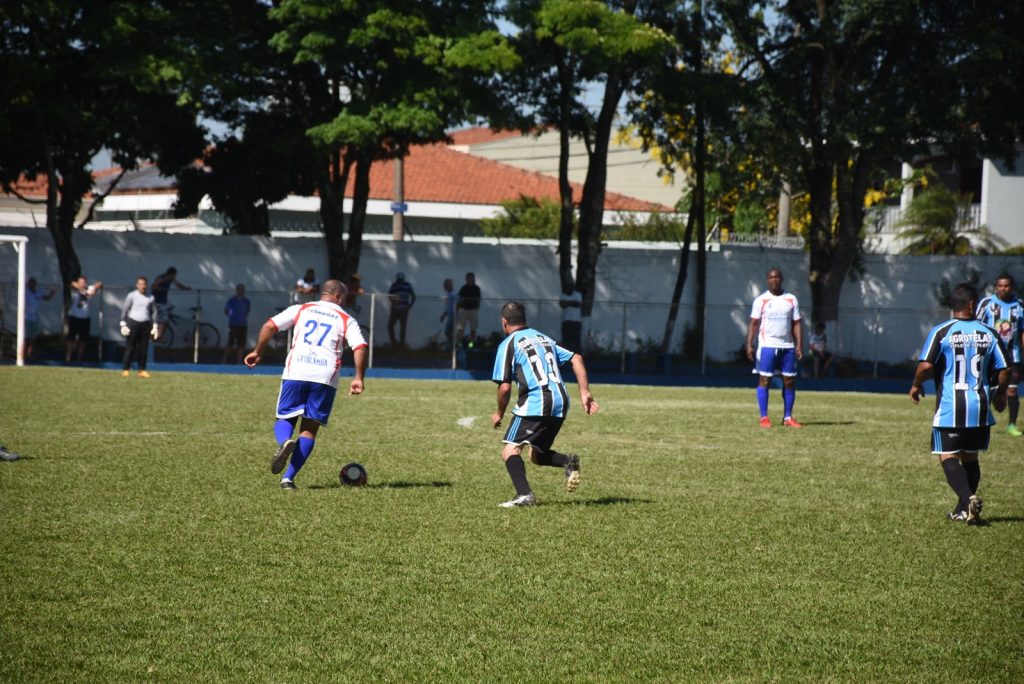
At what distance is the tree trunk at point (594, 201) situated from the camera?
31.3m

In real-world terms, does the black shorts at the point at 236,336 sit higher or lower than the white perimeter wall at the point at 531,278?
lower

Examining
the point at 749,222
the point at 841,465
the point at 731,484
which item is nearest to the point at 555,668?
the point at 731,484

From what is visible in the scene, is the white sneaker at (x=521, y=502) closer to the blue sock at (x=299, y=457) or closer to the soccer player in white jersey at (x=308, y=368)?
the soccer player in white jersey at (x=308, y=368)

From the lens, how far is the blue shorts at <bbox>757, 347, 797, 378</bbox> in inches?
682

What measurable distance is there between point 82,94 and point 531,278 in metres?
12.1

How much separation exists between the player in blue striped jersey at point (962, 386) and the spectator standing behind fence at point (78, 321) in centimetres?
2081

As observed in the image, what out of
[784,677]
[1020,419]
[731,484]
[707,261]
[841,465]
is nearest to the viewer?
[784,677]

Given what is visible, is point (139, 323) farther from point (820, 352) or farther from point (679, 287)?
point (820, 352)

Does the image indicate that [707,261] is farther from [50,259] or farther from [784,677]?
[784,677]

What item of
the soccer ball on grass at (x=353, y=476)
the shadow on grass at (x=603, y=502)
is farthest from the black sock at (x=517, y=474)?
the soccer ball on grass at (x=353, y=476)

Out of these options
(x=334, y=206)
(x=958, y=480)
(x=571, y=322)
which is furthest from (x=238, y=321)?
(x=958, y=480)

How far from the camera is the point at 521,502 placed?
9.78 meters

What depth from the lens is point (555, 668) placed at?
5438 mm

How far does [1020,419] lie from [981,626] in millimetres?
14999
